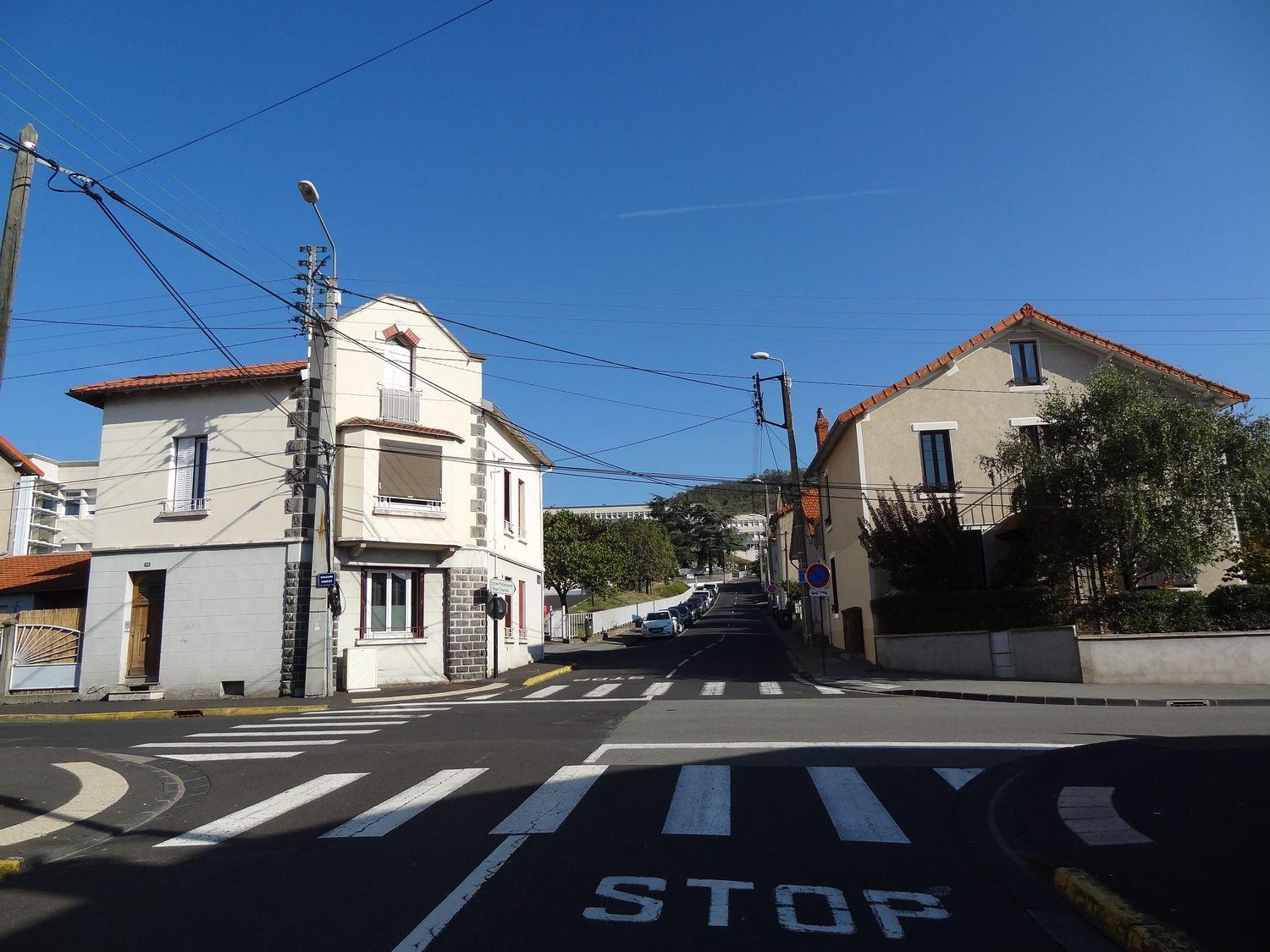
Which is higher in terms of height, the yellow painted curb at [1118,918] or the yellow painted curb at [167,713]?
the yellow painted curb at [167,713]

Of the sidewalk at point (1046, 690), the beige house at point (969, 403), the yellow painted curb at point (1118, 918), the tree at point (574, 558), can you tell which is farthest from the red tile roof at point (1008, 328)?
the tree at point (574, 558)

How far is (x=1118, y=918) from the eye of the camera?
15.9ft

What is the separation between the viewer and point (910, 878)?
591 centimetres

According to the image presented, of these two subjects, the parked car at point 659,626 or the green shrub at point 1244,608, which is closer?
the green shrub at point 1244,608

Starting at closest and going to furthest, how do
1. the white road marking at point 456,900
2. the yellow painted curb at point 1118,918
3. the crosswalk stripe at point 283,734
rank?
1. the yellow painted curb at point 1118,918
2. the white road marking at point 456,900
3. the crosswalk stripe at point 283,734

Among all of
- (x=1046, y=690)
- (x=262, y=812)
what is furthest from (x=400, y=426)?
(x=1046, y=690)

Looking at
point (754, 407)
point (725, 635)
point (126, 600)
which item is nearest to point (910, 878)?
point (126, 600)

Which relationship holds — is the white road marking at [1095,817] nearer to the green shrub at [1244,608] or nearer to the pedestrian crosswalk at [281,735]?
the pedestrian crosswalk at [281,735]

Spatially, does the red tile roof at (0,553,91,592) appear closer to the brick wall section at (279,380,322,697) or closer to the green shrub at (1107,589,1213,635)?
the brick wall section at (279,380,322,697)

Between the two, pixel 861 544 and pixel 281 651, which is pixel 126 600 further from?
pixel 861 544

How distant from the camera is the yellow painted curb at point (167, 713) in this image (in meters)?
18.5

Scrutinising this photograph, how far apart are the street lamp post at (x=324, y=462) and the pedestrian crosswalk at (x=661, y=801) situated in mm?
11724

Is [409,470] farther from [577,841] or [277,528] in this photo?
[577,841]

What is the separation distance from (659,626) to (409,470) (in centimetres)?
2787
